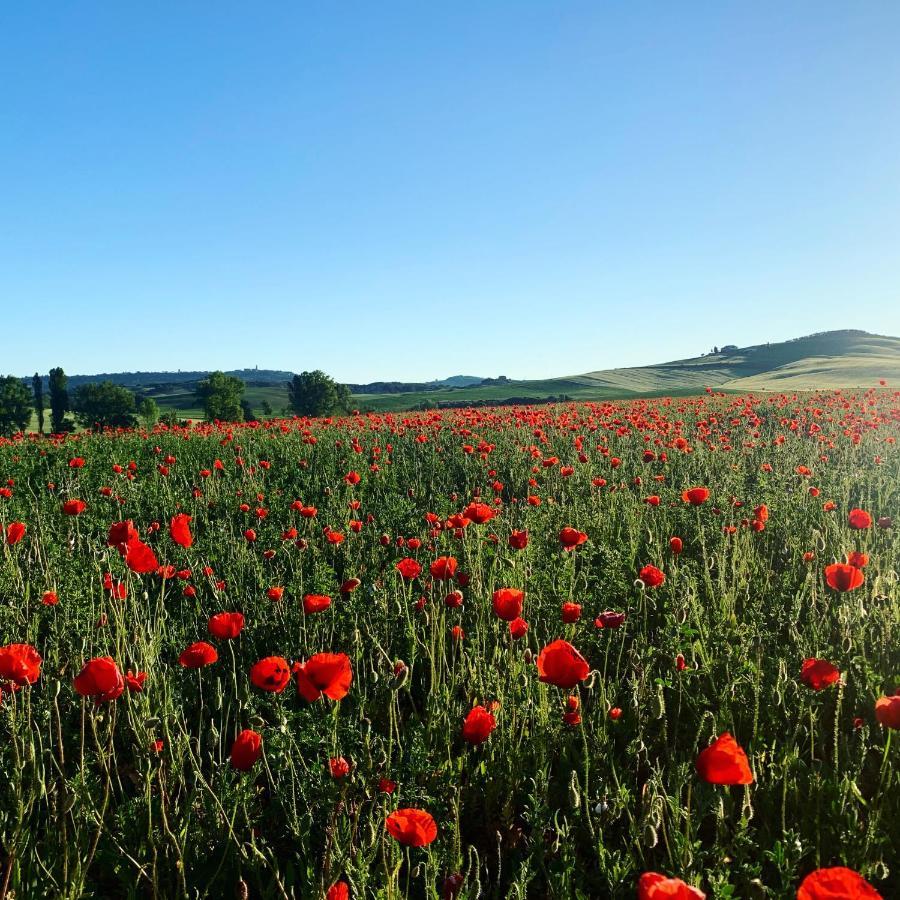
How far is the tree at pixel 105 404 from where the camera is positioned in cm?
6400

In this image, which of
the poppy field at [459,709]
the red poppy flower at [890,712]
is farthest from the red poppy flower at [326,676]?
the red poppy flower at [890,712]

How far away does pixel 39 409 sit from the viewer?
248 feet

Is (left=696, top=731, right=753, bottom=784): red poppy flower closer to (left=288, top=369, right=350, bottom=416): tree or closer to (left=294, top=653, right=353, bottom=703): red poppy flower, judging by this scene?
(left=294, top=653, right=353, bottom=703): red poppy flower

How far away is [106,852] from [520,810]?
4.64 feet

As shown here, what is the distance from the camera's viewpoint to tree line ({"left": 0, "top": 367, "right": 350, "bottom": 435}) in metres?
64.9

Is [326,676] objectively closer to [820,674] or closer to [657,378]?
[820,674]

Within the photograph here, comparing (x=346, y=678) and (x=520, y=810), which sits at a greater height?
(x=346, y=678)

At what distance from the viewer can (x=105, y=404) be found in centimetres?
6594

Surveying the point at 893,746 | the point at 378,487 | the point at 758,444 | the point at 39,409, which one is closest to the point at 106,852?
the point at 893,746

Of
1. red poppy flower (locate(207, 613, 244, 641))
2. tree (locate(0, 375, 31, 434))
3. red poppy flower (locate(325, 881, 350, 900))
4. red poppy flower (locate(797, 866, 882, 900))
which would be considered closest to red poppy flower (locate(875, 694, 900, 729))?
red poppy flower (locate(797, 866, 882, 900))

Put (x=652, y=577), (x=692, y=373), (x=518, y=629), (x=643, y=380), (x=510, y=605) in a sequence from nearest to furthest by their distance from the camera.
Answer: (x=510, y=605), (x=518, y=629), (x=652, y=577), (x=643, y=380), (x=692, y=373)

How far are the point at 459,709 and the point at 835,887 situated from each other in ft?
6.12

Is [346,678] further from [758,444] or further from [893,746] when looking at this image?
[758,444]

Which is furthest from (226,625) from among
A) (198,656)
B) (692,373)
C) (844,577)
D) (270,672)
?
(692,373)
